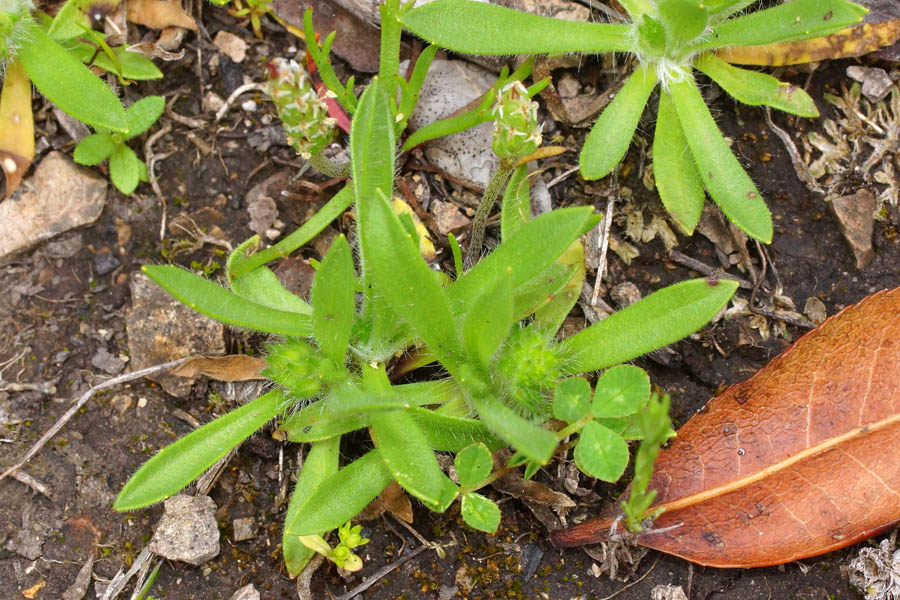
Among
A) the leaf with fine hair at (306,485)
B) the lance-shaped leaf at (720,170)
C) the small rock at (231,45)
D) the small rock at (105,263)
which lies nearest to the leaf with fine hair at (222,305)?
the leaf with fine hair at (306,485)

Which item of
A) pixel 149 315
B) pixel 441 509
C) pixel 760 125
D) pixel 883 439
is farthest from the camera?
pixel 760 125

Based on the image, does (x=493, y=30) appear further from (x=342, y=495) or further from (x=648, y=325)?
(x=342, y=495)

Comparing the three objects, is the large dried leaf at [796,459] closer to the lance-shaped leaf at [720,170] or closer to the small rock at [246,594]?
the lance-shaped leaf at [720,170]

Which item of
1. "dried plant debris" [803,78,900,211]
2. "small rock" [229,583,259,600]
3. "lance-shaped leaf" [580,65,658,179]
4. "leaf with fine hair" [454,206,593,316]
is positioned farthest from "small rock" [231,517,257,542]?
"dried plant debris" [803,78,900,211]

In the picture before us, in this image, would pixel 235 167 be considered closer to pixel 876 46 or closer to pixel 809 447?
pixel 809 447

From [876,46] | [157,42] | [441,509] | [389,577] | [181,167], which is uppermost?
[876,46]

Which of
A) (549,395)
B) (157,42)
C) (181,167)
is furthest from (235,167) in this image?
(549,395)

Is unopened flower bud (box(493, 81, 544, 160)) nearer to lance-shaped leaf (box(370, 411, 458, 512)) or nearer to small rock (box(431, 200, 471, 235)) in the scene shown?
small rock (box(431, 200, 471, 235))
